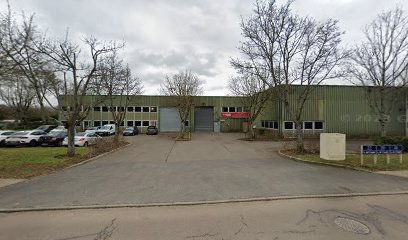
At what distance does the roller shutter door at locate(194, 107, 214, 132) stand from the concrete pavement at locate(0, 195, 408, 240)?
1609 inches

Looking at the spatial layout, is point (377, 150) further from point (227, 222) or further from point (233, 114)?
point (233, 114)

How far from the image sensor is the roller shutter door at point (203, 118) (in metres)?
47.6

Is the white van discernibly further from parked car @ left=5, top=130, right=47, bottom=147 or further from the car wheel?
the car wheel

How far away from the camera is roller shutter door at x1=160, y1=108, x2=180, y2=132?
1824 inches

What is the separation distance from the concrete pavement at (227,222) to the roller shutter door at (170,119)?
4026cm

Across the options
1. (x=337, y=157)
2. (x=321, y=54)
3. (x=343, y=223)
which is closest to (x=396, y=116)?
(x=321, y=54)

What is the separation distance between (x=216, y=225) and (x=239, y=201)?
170cm

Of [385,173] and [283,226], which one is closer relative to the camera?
[283,226]

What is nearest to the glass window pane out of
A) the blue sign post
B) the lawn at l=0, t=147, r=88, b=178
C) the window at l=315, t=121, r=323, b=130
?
the window at l=315, t=121, r=323, b=130

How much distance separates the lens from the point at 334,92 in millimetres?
30922

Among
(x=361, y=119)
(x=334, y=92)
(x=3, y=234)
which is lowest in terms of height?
(x=3, y=234)

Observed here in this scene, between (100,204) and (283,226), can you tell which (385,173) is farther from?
(100,204)

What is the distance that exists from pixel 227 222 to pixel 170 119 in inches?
1641

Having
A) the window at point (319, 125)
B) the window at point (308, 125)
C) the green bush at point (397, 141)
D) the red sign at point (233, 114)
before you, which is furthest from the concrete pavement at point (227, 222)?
the red sign at point (233, 114)
